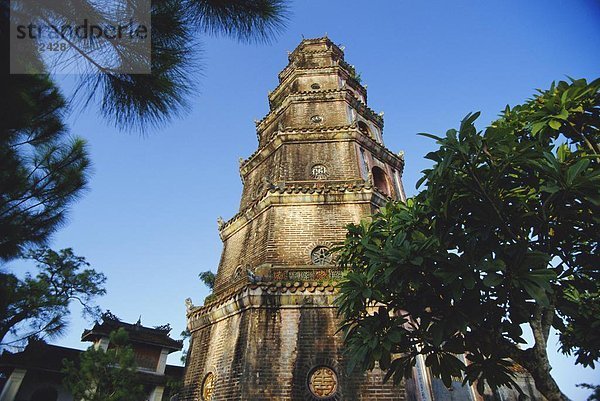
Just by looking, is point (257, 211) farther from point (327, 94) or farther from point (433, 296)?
point (433, 296)

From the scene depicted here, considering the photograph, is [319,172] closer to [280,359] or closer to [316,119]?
[316,119]

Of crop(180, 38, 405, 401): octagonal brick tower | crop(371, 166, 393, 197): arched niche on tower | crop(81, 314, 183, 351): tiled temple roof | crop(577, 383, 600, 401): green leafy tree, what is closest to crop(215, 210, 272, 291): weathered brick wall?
crop(180, 38, 405, 401): octagonal brick tower

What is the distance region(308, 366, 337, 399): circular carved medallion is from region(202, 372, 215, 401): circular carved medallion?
9.70 feet

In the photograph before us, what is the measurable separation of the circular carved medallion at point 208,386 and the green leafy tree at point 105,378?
16.8 feet

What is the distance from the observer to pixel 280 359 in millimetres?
8398

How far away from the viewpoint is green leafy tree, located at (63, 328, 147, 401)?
12.3m

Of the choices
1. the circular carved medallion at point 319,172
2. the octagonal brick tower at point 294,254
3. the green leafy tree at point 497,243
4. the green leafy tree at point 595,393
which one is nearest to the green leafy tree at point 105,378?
the octagonal brick tower at point 294,254

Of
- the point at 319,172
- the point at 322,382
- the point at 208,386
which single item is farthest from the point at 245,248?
the point at 322,382

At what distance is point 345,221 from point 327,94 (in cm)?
709

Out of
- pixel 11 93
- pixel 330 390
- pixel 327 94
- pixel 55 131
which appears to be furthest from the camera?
pixel 327 94

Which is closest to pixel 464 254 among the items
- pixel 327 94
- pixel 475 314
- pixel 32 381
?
pixel 475 314

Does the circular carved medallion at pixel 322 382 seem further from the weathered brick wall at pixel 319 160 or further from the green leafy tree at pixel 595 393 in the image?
the green leafy tree at pixel 595 393

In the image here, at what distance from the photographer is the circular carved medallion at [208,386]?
30.0 ft

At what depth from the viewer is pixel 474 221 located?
4965 millimetres
